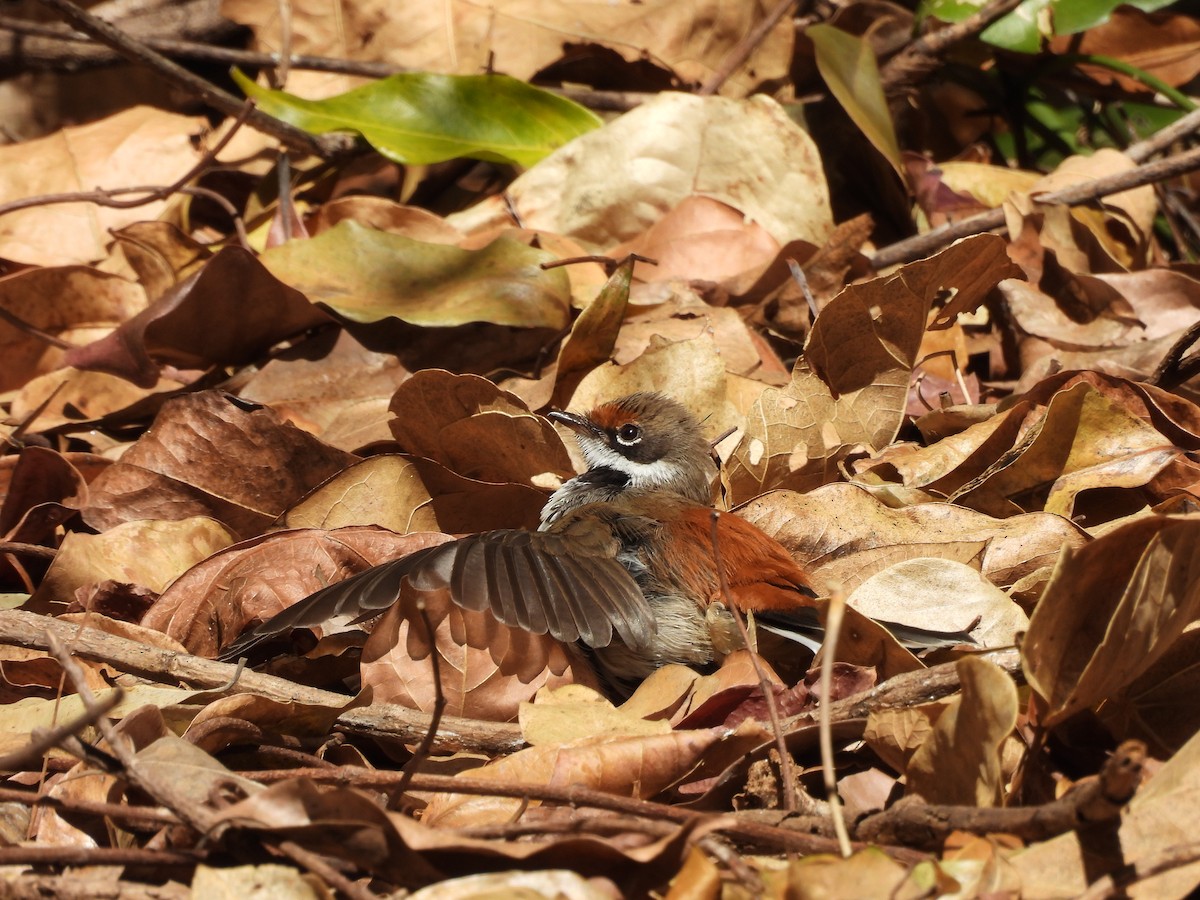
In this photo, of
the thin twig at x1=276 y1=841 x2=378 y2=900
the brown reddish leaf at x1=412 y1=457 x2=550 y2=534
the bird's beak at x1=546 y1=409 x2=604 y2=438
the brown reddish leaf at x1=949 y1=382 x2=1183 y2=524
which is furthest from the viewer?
the bird's beak at x1=546 y1=409 x2=604 y2=438

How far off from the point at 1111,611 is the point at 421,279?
3.09 metres

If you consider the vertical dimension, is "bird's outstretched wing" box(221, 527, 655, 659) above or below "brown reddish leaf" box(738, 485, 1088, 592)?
above

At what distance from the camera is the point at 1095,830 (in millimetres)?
2518

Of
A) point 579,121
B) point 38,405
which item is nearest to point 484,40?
point 579,121

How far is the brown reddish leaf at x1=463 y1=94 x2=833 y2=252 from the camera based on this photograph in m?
5.50

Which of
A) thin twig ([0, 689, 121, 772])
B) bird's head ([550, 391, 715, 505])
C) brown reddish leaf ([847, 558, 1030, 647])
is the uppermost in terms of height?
Result: thin twig ([0, 689, 121, 772])

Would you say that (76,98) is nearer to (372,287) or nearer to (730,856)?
(372,287)

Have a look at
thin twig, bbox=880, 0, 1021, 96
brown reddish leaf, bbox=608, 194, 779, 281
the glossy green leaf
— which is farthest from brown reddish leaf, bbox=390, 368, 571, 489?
the glossy green leaf

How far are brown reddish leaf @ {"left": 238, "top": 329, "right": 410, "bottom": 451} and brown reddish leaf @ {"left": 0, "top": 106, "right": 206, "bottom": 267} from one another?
4.12 feet

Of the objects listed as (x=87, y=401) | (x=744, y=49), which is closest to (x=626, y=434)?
→ (x=87, y=401)

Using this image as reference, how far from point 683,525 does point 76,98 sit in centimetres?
430

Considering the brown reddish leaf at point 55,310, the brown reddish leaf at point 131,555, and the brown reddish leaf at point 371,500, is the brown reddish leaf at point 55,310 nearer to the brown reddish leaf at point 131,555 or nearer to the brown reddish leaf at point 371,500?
the brown reddish leaf at point 131,555

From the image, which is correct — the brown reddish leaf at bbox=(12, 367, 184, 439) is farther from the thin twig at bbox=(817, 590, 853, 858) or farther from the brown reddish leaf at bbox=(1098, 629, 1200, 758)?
the brown reddish leaf at bbox=(1098, 629, 1200, 758)

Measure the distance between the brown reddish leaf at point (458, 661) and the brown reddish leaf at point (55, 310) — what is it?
2.53m
